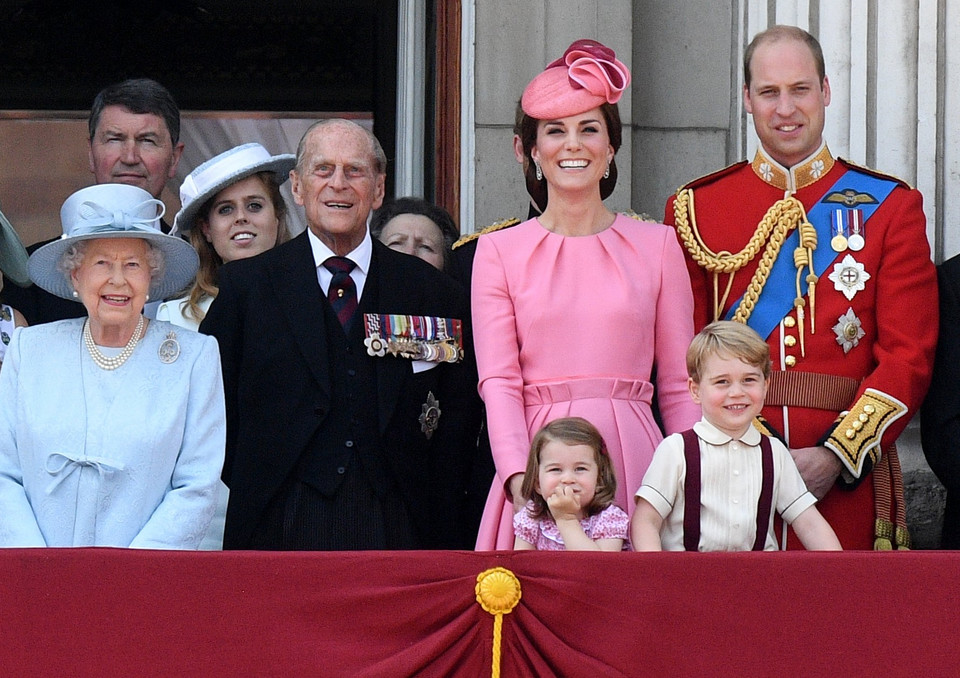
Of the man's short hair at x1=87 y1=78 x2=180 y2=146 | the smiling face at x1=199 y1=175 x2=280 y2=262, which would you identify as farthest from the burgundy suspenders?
the man's short hair at x1=87 y1=78 x2=180 y2=146

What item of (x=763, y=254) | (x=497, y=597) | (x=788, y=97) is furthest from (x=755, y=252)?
(x=497, y=597)

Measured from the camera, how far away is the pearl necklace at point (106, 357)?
379 cm

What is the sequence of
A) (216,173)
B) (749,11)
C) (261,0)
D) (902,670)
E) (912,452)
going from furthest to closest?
(261,0)
(749,11)
(912,452)
(216,173)
(902,670)

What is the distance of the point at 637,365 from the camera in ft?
12.7

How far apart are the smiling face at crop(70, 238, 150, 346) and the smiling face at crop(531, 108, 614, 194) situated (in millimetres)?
961

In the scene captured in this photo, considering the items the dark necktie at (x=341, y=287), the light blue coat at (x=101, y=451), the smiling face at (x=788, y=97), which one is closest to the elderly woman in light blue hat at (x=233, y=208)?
the dark necktie at (x=341, y=287)

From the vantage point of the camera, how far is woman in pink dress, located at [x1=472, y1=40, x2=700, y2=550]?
3809 millimetres

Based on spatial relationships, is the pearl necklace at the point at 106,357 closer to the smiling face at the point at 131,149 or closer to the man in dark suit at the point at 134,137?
the man in dark suit at the point at 134,137

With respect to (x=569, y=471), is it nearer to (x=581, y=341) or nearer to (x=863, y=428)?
(x=581, y=341)

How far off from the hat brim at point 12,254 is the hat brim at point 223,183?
47cm

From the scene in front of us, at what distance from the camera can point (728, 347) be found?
3.60 m

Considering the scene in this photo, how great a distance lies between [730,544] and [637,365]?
51cm

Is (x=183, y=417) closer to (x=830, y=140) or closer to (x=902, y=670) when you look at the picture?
(x=902, y=670)

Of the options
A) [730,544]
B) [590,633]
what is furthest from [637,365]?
[590,633]
